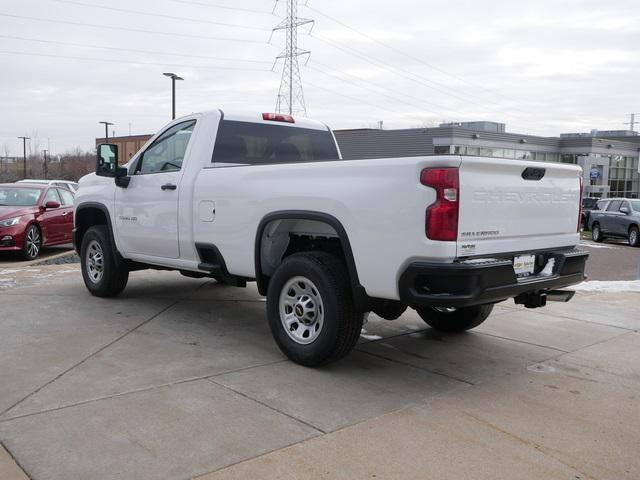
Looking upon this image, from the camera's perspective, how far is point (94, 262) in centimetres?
771

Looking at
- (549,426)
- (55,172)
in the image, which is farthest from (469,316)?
(55,172)

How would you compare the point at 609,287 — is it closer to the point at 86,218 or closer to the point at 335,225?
the point at 335,225

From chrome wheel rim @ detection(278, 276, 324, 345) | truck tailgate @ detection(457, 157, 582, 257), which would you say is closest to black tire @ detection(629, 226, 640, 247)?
truck tailgate @ detection(457, 157, 582, 257)

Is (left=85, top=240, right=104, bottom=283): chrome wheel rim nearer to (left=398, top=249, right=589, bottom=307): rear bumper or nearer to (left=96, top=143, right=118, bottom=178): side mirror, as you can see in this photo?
(left=96, top=143, right=118, bottom=178): side mirror

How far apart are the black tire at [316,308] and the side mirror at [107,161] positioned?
281 cm

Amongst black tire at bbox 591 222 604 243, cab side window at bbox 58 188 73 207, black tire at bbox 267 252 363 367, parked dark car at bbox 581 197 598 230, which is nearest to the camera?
black tire at bbox 267 252 363 367

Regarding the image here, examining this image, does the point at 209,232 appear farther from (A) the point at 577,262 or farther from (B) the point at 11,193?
(B) the point at 11,193

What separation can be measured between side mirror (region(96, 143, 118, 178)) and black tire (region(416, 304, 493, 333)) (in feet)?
12.0

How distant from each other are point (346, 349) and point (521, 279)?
1.41 meters

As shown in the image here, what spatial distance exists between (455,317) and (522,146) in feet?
141

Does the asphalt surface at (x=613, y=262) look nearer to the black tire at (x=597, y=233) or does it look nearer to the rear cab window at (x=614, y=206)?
the black tire at (x=597, y=233)

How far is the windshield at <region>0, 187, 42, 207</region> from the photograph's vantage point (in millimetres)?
12792

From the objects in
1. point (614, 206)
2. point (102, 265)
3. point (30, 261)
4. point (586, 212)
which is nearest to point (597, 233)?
point (614, 206)

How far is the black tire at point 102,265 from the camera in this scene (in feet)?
24.1
